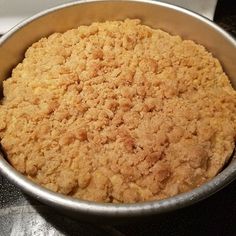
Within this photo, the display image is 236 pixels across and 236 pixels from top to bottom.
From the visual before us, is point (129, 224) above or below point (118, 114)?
below

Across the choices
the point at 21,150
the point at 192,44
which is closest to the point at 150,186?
the point at 21,150

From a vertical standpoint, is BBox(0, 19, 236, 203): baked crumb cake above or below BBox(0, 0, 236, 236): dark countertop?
above

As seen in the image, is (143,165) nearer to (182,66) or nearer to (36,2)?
(182,66)

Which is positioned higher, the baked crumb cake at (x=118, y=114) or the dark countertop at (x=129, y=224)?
the baked crumb cake at (x=118, y=114)
